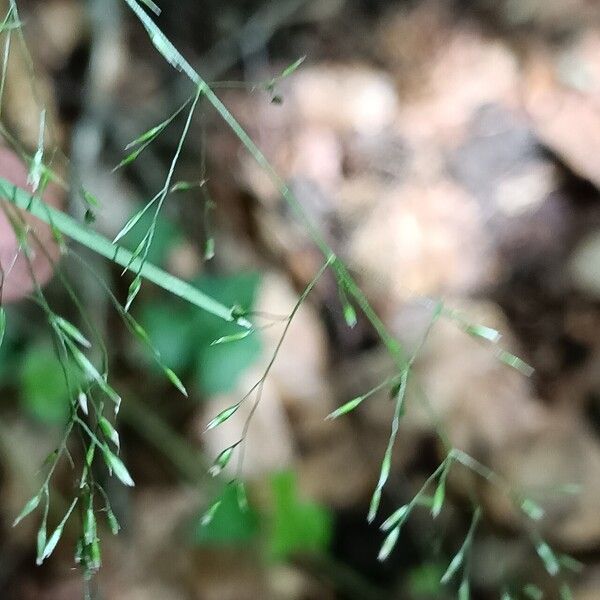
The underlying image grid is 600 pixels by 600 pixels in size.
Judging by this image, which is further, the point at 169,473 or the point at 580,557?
the point at 169,473

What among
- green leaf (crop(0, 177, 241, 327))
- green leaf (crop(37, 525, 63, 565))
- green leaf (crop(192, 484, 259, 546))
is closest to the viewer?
green leaf (crop(37, 525, 63, 565))

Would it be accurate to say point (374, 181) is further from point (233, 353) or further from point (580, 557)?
point (580, 557)

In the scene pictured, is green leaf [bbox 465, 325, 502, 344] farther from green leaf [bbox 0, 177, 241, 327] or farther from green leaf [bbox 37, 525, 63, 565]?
green leaf [bbox 37, 525, 63, 565]

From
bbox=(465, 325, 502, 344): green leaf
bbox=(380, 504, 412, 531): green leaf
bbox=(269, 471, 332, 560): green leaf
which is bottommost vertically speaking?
bbox=(269, 471, 332, 560): green leaf

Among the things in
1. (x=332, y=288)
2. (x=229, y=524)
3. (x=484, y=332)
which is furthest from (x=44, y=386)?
(x=484, y=332)

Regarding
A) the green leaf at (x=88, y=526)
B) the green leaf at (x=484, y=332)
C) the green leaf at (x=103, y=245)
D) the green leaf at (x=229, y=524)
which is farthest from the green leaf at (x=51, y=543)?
the green leaf at (x=229, y=524)

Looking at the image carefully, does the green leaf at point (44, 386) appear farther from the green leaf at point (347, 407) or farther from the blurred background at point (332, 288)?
the green leaf at point (347, 407)

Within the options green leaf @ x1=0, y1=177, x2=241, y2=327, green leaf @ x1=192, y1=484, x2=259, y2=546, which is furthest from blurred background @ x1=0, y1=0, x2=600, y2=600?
green leaf @ x1=0, y1=177, x2=241, y2=327

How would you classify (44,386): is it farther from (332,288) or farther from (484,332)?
(484,332)

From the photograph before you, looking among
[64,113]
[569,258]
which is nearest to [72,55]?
[64,113]
